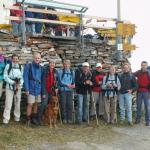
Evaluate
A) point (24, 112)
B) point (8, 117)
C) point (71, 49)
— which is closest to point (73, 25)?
point (71, 49)

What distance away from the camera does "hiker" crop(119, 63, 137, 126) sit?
1409 centimetres

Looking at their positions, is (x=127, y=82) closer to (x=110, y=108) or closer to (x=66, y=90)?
(x=110, y=108)

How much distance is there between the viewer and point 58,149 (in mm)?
10562

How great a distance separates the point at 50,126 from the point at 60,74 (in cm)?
172

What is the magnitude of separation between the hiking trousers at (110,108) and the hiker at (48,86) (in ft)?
6.72

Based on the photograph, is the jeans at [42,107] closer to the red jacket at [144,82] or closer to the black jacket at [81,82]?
the black jacket at [81,82]

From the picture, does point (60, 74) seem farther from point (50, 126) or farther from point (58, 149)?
point (58, 149)

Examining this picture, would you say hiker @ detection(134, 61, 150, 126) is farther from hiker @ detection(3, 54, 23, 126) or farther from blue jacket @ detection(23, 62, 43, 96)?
hiker @ detection(3, 54, 23, 126)

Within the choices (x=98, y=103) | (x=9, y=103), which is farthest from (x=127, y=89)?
(x=9, y=103)

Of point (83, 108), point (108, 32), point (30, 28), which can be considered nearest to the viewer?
point (83, 108)

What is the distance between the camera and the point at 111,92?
13969mm

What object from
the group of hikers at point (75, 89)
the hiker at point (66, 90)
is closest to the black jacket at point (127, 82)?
the group of hikers at point (75, 89)

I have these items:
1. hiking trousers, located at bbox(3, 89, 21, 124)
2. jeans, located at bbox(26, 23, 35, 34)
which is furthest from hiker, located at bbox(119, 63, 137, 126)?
hiking trousers, located at bbox(3, 89, 21, 124)

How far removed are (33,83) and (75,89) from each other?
186 cm
